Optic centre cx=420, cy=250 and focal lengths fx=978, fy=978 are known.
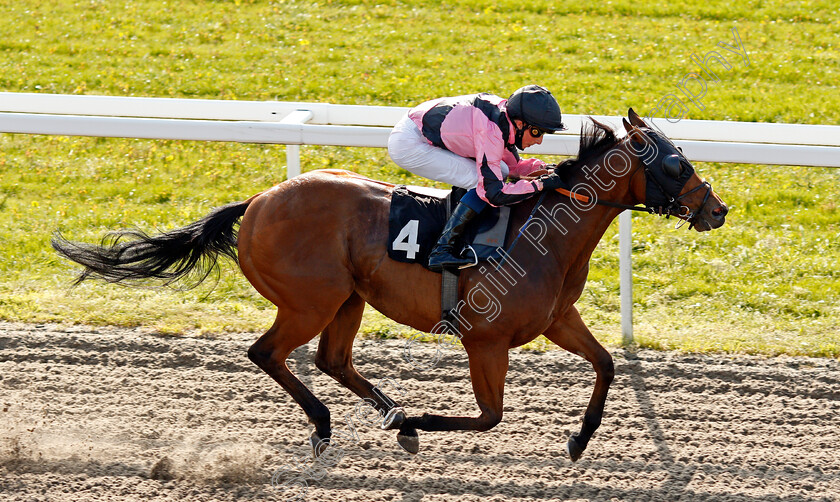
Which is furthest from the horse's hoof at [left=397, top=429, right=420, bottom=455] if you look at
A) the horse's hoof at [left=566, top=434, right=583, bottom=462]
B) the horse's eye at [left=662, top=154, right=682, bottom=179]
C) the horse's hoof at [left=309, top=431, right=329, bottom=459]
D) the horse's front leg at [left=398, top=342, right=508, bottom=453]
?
the horse's eye at [left=662, top=154, right=682, bottom=179]

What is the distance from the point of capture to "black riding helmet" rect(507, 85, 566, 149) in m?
3.95

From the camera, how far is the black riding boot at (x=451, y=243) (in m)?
4.11

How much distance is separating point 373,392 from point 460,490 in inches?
28.6

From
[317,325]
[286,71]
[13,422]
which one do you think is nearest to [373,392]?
[317,325]

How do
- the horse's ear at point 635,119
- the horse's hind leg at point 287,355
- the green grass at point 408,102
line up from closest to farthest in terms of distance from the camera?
the horse's ear at point 635,119
the horse's hind leg at point 287,355
the green grass at point 408,102

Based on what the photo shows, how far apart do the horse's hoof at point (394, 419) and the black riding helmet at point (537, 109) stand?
55.1 inches

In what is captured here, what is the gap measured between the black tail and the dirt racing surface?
672 mm

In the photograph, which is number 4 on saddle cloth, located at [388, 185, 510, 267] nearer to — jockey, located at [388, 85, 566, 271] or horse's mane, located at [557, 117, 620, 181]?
jockey, located at [388, 85, 566, 271]

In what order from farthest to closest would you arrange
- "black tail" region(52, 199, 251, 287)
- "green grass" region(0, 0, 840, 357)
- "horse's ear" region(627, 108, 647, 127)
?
"green grass" region(0, 0, 840, 357) < "black tail" region(52, 199, 251, 287) < "horse's ear" region(627, 108, 647, 127)

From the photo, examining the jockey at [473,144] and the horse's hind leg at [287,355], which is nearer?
the jockey at [473,144]

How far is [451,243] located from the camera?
4125 millimetres

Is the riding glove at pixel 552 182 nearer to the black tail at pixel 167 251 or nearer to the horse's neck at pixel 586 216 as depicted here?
the horse's neck at pixel 586 216

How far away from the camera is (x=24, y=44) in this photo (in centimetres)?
1082

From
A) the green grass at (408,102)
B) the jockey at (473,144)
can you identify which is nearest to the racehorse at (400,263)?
the jockey at (473,144)
